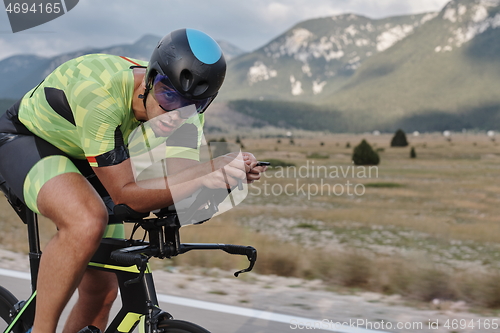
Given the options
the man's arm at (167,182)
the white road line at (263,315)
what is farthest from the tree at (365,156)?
the man's arm at (167,182)

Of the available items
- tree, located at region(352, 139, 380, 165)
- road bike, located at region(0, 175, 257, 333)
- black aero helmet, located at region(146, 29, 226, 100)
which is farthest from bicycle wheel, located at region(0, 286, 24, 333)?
tree, located at region(352, 139, 380, 165)

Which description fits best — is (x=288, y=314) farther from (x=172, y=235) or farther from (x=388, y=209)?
(x=388, y=209)

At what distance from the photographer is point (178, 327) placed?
2.04 meters

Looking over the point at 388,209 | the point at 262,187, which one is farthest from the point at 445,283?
the point at 262,187

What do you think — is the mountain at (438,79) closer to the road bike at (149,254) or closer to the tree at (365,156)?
the tree at (365,156)

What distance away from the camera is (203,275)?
528 cm

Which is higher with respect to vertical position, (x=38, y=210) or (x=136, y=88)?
(x=136, y=88)

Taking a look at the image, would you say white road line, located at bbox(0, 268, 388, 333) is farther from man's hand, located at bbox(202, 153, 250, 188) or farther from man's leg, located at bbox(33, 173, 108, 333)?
man's hand, located at bbox(202, 153, 250, 188)

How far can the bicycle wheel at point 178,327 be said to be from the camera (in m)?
2.00

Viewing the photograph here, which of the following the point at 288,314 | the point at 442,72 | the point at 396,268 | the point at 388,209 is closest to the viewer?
the point at 288,314

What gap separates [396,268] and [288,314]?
2144mm

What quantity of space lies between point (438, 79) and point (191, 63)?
142310mm

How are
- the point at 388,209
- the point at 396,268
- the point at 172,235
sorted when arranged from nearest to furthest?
the point at 172,235 < the point at 396,268 < the point at 388,209

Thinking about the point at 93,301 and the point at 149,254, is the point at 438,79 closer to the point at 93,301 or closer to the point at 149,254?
the point at 93,301
